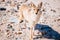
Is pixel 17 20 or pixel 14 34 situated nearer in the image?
pixel 14 34

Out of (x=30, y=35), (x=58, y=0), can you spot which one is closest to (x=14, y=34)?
(x=30, y=35)

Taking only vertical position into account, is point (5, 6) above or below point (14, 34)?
above

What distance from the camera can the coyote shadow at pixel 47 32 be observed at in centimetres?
650

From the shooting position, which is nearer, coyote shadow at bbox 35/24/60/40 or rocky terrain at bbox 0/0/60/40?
rocky terrain at bbox 0/0/60/40

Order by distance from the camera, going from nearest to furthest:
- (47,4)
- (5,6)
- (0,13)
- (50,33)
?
(50,33)
(0,13)
(5,6)
(47,4)

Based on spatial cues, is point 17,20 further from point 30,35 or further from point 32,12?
point 32,12

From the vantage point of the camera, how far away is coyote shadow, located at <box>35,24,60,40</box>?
21.3 feet

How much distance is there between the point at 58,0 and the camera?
999cm

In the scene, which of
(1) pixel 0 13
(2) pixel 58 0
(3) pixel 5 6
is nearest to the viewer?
(1) pixel 0 13

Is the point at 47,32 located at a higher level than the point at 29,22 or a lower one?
lower

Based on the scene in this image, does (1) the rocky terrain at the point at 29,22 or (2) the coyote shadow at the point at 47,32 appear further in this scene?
(2) the coyote shadow at the point at 47,32

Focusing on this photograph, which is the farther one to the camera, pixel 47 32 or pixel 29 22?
pixel 47 32

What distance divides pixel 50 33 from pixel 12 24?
1554mm

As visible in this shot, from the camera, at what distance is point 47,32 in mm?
6727
